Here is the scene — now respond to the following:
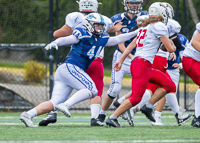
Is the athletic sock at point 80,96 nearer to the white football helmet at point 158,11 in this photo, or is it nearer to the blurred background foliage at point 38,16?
the white football helmet at point 158,11

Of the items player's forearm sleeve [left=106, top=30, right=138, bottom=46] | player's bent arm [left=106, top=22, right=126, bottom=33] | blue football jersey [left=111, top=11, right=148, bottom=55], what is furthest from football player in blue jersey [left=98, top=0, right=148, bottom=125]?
player's forearm sleeve [left=106, top=30, right=138, bottom=46]

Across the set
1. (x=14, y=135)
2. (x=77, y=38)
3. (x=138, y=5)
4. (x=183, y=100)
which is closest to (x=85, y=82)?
(x=77, y=38)

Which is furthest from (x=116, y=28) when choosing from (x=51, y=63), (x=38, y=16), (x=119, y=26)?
(x=38, y=16)

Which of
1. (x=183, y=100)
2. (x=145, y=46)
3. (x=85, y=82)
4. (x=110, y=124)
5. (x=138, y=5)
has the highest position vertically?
(x=138, y=5)

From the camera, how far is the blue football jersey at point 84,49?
17.0 feet

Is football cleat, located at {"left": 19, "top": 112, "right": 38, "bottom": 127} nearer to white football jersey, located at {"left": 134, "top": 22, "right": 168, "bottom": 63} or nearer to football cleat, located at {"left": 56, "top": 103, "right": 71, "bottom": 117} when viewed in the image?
football cleat, located at {"left": 56, "top": 103, "right": 71, "bottom": 117}

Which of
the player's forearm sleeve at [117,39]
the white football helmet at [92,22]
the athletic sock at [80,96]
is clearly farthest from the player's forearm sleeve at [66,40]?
the athletic sock at [80,96]

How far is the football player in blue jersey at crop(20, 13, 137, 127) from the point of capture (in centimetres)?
510

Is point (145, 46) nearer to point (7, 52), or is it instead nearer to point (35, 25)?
point (7, 52)

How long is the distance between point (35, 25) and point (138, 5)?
9.38 meters

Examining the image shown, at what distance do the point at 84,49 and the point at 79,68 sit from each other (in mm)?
243

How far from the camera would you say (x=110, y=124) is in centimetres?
519

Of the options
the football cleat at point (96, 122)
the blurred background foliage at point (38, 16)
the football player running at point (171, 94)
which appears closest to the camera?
the football cleat at point (96, 122)

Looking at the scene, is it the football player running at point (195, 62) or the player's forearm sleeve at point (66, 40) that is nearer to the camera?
the player's forearm sleeve at point (66, 40)
